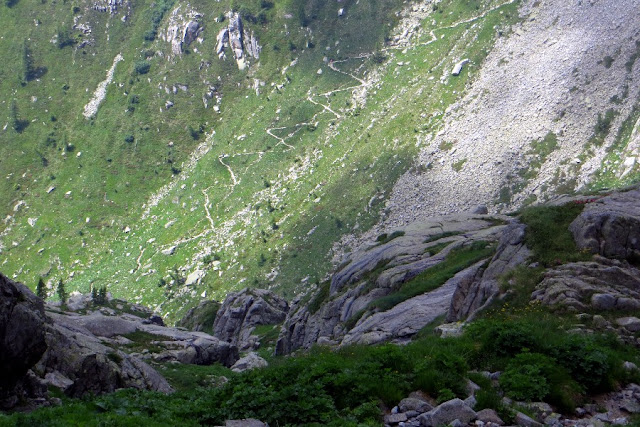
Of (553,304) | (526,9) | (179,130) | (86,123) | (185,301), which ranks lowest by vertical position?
(185,301)

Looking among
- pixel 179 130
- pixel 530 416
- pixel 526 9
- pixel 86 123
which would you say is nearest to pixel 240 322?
pixel 530 416

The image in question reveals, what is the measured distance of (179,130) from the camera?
18675 centimetres

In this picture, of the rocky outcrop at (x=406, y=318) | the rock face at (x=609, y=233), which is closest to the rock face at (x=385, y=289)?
the rocky outcrop at (x=406, y=318)

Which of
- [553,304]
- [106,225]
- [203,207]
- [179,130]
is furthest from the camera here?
[179,130]

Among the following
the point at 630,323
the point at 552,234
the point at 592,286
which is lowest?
the point at 630,323

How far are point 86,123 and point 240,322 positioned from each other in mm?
140760

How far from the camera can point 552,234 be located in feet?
82.4

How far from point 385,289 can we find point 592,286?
71.4ft

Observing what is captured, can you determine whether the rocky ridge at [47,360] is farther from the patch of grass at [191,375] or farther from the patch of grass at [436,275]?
the patch of grass at [436,275]

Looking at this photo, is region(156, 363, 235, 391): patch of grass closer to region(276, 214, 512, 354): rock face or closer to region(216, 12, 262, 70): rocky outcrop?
region(276, 214, 512, 354): rock face

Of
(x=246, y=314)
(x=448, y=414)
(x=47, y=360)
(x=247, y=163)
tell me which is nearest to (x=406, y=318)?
(x=47, y=360)

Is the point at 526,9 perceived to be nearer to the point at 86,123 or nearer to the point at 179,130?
the point at 179,130

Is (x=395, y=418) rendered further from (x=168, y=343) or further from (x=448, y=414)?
(x=168, y=343)

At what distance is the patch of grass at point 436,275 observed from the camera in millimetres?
37094
